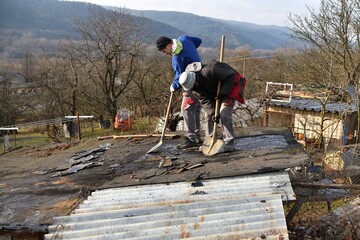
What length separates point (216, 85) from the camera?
5.02 m

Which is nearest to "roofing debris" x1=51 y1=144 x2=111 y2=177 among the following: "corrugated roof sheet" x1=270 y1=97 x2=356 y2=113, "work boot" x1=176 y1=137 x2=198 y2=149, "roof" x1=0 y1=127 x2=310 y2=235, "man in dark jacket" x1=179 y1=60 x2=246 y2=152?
"roof" x1=0 y1=127 x2=310 y2=235

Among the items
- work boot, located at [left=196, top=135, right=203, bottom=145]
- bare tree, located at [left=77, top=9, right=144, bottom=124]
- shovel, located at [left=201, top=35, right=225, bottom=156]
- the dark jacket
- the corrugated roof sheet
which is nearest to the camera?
the dark jacket

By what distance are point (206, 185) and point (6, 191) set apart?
266 cm

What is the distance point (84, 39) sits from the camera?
30188mm

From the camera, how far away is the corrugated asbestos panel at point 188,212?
304cm

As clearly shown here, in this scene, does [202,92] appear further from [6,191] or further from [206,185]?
[6,191]

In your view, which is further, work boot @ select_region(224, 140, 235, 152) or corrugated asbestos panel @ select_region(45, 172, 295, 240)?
work boot @ select_region(224, 140, 235, 152)

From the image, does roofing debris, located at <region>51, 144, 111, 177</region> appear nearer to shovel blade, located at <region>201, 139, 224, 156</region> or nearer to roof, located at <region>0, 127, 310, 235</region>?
roof, located at <region>0, 127, 310, 235</region>

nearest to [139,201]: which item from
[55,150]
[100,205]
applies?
[100,205]

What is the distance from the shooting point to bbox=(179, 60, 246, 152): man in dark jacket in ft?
15.7

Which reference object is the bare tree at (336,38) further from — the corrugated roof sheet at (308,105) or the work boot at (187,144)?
the work boot at (187,144)

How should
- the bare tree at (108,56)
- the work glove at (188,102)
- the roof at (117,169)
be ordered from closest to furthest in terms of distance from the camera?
1. the roof at (117,169)
2. the work glove at (188,102)
3. the bare tree at (108,56)

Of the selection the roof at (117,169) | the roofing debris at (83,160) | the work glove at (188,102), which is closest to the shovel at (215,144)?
the roof at (117,169)

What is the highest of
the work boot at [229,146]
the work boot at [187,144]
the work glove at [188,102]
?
the work glove at [188,102]
